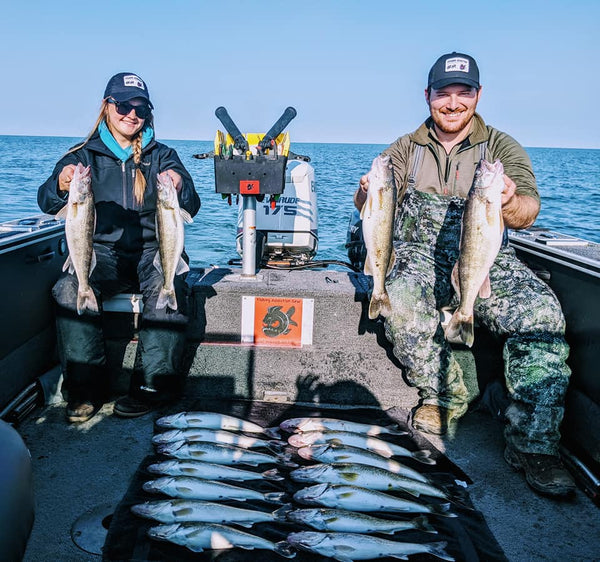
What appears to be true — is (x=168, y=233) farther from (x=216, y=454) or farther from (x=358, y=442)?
(x=358, y=442)

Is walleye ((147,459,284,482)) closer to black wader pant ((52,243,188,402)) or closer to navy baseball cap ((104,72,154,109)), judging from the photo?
black wader pant ((52,243,188,402))

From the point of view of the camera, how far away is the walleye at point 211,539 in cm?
279

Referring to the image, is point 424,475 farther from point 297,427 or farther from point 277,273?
point 277,273

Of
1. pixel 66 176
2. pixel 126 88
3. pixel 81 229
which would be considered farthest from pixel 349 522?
pixel 126 88

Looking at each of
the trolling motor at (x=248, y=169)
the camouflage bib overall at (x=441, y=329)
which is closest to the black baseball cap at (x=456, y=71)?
the camouflage bib overall at (x=441, y=329)

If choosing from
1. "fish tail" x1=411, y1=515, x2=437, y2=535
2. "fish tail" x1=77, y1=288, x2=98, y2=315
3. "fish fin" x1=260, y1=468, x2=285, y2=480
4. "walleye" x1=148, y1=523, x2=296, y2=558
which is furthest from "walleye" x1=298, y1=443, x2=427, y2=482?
"fish tail" x1=77, y1=288, x2=98, y2=315

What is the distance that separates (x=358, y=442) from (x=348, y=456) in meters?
0.23

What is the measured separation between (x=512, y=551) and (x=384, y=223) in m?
2.10

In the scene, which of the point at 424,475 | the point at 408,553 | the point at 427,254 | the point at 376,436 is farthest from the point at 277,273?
the point at 408,553

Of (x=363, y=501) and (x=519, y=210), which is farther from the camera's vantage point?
(x=519, y=210)

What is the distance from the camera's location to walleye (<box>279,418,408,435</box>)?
13.0 feet

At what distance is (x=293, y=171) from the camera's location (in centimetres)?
779

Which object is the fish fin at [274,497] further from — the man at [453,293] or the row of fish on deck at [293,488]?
the man at [453,293]

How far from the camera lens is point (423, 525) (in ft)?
9.96
